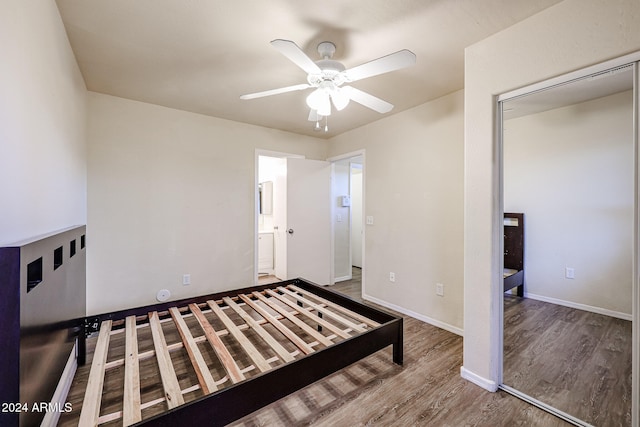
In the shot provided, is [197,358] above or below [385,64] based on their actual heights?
below

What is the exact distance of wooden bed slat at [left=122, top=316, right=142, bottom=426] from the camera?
1132mm

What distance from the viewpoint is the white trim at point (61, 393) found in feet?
4.29

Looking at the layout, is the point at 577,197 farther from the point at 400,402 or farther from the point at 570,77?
the point at 400,402

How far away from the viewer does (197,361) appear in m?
1.49

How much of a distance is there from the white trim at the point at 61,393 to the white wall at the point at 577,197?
2.82 metres

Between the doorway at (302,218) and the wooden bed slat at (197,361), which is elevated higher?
the doorway at (302,218)

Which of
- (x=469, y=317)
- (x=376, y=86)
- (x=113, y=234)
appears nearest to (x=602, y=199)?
(x=469, y=317)

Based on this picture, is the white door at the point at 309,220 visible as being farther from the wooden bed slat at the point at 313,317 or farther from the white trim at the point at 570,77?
the white trim at the point at 570,77

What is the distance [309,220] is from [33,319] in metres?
3.27

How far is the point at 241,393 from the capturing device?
1.19 meters

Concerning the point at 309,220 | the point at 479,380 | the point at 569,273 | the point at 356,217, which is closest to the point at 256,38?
the point at 569,273

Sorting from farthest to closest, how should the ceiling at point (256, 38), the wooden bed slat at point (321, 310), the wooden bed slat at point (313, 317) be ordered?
the wooden bed slat at point (321, 310), the wooden bed slat at point (313, 317), the ceiling at point (256, 38)

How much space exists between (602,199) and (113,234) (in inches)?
154

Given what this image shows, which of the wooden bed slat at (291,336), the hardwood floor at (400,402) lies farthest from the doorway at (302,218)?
the hardwood floor at (400,402)
